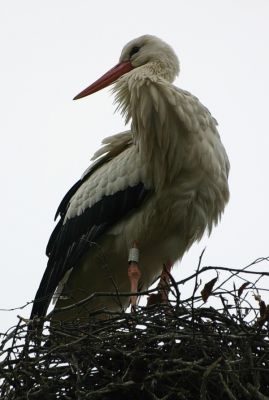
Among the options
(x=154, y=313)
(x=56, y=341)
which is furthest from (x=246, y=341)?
(x=56, y=341)

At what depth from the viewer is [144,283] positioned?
629 centimetres

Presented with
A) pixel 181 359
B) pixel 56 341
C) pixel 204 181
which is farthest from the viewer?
pixel 204 181

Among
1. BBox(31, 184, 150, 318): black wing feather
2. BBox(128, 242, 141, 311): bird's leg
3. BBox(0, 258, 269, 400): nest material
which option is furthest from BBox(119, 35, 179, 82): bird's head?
BBox(0, 258, 269, 400): nest material

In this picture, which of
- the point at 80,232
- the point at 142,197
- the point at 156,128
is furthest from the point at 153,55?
the point at 80,232

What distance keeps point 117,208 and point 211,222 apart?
0.58 metres

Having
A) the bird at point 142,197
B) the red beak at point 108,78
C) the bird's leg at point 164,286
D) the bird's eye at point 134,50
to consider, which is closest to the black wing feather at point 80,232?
the bird at point 142,197

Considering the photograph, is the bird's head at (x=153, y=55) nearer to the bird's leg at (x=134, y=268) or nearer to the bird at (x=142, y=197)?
the bird at (x=142, y=197)

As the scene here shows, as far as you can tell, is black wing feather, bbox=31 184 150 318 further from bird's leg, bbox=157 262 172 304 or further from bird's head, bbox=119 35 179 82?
bird's head, bbox=119 35 179 82

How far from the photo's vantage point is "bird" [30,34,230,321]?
600cm

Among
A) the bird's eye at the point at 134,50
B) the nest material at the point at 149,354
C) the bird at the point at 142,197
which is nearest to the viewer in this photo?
the nest material at the point at 149,354

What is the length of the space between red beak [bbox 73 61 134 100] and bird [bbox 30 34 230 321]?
0.44m

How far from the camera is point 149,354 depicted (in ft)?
15.5

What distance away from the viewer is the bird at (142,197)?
600cm

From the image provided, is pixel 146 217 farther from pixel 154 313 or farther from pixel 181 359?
pixel 181 359
